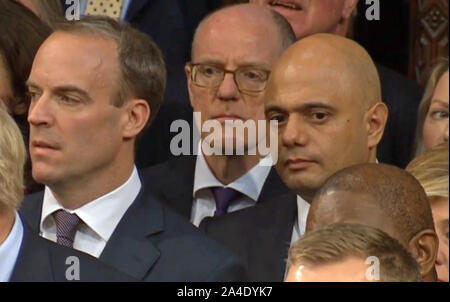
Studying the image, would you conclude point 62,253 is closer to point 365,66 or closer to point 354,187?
point 354,187

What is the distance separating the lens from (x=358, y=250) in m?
2.71

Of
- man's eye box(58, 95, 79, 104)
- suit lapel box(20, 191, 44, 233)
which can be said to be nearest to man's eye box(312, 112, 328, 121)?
man's eye box(58, 95, 79, 104)

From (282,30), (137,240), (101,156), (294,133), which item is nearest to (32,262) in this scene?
(137,240)

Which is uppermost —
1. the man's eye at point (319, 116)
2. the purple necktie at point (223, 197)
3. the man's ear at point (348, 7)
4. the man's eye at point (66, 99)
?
the man's ear at point (348, 7)

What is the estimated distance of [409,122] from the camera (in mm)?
3979

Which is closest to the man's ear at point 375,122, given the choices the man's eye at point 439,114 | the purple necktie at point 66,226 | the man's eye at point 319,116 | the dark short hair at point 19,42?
the man's eye at point 319,116

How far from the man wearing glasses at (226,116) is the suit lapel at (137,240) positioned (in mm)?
301

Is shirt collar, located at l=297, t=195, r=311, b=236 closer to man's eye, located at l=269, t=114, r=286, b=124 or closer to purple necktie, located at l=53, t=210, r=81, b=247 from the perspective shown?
man's eye, located at l=269, t=114, r=286, b=124

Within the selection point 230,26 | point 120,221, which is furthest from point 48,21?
point 120,221

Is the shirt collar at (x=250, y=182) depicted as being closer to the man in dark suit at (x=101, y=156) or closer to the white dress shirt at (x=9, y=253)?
the man in dark suit at (x=101, y=156)

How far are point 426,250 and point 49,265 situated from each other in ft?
2.48

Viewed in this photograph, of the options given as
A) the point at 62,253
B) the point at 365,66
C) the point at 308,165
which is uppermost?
the point at 365,66

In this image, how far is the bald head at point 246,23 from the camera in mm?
3914

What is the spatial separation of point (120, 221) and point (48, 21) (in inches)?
32.7
